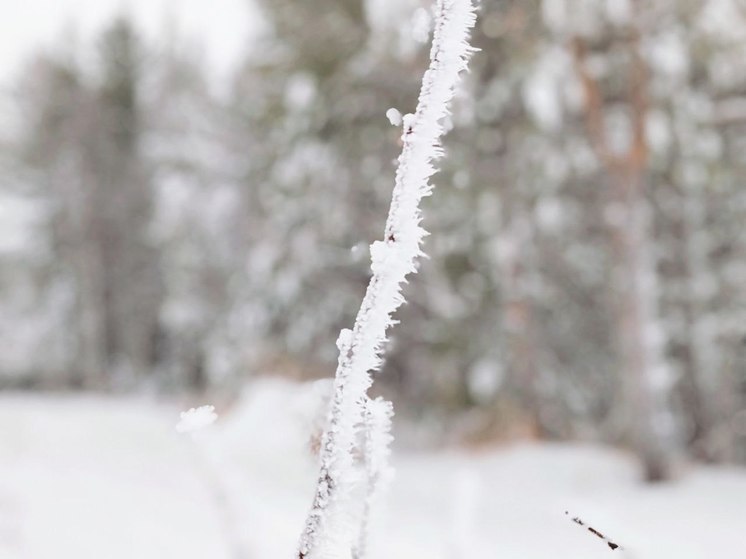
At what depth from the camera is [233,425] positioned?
1063 cm

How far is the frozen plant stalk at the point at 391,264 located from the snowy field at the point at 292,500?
12.2 inches

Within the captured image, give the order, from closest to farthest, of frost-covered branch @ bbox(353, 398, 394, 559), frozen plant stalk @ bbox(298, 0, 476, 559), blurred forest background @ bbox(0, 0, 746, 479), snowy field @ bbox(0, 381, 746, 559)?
frozen plant stalk @ bbox(298, 0, 476, 559) → frost-covered branch @ bbox(353, 398, 394, 559) → snowy field @ bbox(0, 381, 746, 559) → blurred forest background @ bbox(0, 0, 746, 479)

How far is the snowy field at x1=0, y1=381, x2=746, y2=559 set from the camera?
10.1 feet

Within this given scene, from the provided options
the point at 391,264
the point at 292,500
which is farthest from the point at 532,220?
the point at 391,264

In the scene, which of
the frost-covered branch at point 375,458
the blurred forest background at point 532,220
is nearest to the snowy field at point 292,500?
the frost-covered branch at point 375,458

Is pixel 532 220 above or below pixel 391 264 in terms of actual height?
above

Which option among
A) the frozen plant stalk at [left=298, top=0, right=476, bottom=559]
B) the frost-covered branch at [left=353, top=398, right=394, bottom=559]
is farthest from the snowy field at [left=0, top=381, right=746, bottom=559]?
the frozen plant stalk at [left=298, top=0, right=476, bottom=559]

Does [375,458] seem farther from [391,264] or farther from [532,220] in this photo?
[532,220]

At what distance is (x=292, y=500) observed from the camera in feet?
20.1

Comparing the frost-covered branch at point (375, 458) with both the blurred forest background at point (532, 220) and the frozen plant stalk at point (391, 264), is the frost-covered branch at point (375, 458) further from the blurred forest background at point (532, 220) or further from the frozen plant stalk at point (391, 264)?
the blurred forest background at point (532, 220)

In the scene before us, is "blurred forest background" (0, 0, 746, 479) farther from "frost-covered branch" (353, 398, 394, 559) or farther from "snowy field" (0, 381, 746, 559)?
"frost-covered branch" (353, 398, 394, 559)

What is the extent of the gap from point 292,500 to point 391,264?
5.38 meters

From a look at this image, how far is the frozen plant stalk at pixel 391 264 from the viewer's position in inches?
41.3

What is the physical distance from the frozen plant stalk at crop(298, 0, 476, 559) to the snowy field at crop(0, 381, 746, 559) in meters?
0.31
